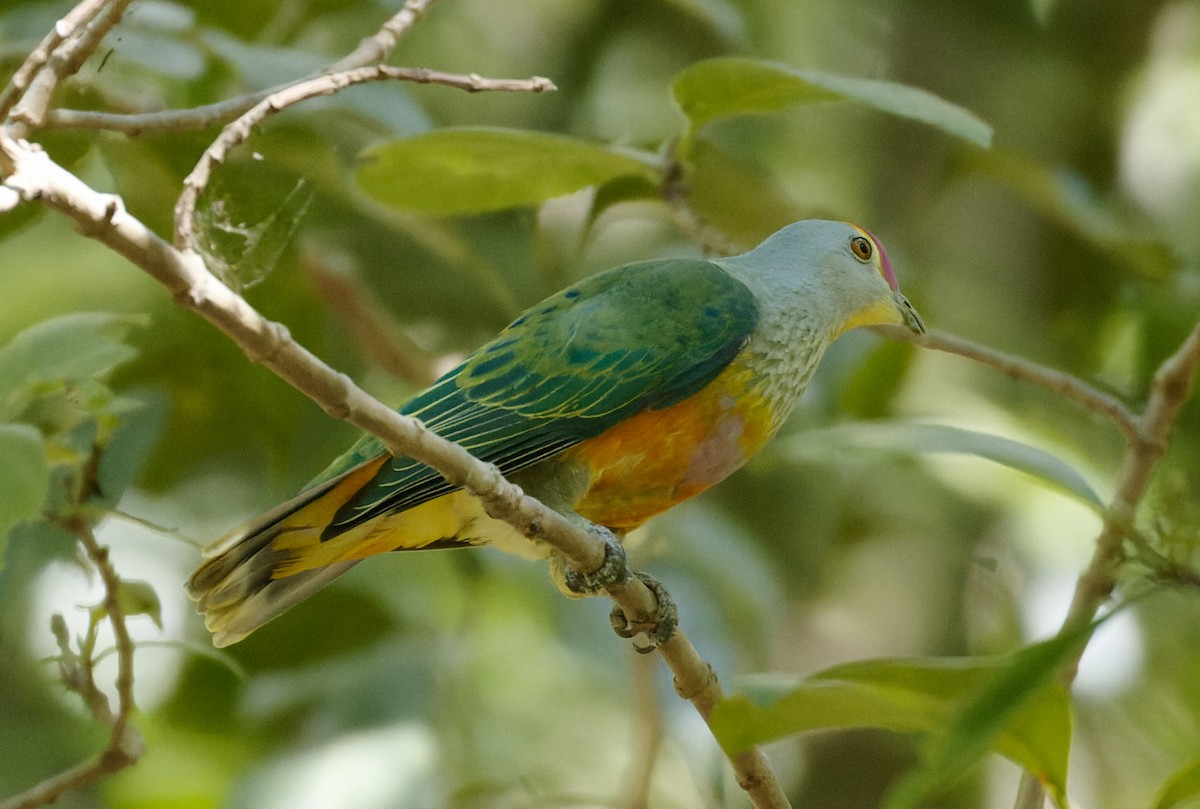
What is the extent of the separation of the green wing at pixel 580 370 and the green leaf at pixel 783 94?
0.30 m

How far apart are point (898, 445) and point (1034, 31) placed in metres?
2.70

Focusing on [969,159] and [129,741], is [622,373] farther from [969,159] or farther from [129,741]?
[969,159]

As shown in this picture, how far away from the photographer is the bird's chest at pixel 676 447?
2289 millimetres

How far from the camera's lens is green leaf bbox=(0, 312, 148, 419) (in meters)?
2.02

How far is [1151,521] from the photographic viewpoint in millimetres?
1773

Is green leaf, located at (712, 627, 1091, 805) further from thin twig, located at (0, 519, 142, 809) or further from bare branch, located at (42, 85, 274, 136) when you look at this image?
thin twig, located at (0, 519, 142, 809)

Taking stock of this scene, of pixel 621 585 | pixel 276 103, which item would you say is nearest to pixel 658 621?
pixel 621 585

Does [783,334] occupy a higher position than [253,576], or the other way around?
[783,334]

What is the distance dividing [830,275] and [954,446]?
0.57 metres

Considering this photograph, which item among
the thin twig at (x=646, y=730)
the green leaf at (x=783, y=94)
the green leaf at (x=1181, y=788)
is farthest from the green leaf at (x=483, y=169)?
the green leaf at (x=1181, y=788)

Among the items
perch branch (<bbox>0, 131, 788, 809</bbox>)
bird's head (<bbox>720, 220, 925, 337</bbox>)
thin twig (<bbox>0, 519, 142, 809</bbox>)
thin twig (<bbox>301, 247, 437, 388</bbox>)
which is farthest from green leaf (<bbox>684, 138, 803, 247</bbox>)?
thin twig (<bbox>0, 519, 142, 809</bbox>)

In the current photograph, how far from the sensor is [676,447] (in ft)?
7.54

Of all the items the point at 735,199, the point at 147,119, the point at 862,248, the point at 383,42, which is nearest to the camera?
the point at 147,119

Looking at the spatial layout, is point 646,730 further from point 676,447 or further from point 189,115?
point 189,115
